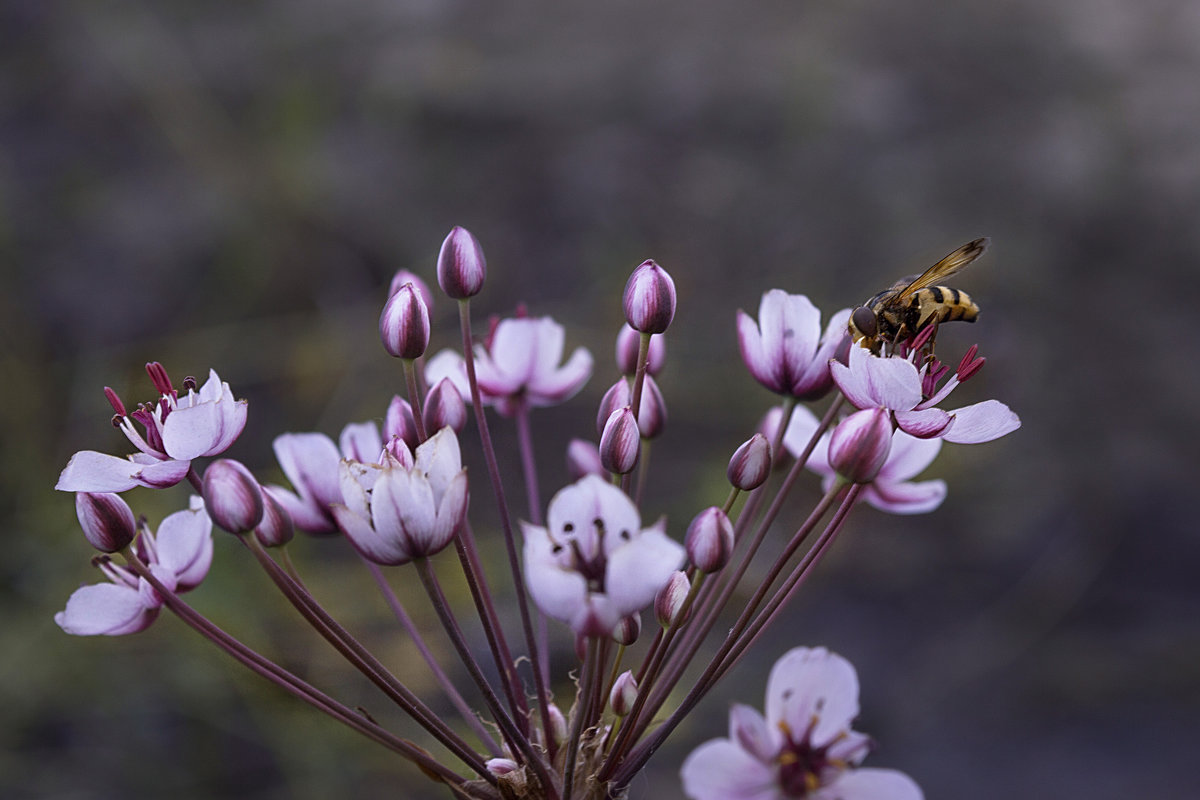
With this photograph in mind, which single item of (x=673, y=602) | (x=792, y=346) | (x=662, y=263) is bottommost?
(x=673, y=602)

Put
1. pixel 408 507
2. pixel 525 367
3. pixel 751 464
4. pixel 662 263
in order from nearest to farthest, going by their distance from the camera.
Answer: pixel 408 507
pixel 751 464
pixel 525 367
pixel 662 263

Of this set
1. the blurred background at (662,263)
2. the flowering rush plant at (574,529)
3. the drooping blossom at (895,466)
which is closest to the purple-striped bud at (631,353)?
the flowering rush plant at (574,529)

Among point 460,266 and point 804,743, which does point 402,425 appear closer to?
point 460,266

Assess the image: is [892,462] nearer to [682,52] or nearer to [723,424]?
[723,424]

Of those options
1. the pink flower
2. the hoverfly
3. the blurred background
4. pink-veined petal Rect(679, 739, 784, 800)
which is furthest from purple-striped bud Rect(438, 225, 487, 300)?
the blurred background

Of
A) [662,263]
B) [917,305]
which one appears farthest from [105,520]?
[662,263]

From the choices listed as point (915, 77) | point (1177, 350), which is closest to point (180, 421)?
point (1177, 350)

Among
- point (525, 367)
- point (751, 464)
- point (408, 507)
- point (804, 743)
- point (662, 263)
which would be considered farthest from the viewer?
point (662, 263)
